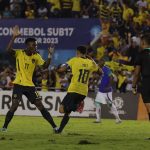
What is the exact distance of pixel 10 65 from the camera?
29141 mm

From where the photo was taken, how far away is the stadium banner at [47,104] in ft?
81.9

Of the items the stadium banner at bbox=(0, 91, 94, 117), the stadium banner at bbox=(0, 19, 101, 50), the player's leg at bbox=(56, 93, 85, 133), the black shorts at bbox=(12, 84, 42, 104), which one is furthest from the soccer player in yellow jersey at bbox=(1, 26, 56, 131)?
the stadium banner at bbox=(0, 19, 101, 50)

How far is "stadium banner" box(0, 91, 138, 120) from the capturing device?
966 inches

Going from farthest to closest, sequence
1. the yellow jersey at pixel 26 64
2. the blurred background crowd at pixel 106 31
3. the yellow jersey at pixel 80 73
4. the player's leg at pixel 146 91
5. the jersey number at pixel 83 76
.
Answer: the blurred background crowd at pixel 106 31 → the yellow jersey at pixel 26 64 → the jersey number at pixel 83 76 → the yellow jersey at pixel 80 73 → the player's leg at pixel 146 91

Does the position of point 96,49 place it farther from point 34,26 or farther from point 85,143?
point 85,143

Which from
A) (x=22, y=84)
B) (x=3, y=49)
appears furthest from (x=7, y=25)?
(x=22, y=84)

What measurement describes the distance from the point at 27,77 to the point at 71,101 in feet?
4.04

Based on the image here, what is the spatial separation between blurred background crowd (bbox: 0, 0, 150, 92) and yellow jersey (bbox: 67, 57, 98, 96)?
9.60 meters

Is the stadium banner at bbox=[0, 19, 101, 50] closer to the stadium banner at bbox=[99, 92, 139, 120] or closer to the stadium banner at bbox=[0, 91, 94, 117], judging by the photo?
the stadium banner at bbox=[0, 91, 94, 117]

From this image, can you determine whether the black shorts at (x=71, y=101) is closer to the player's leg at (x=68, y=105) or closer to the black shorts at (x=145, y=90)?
the player's leg at (x=68, y=105)

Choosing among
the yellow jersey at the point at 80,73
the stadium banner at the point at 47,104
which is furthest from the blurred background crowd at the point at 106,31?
the yellow jersey at the point at 80,73

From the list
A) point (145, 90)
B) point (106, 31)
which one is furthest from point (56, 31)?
point (145, 90)

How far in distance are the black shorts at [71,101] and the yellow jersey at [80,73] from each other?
0.11 meters

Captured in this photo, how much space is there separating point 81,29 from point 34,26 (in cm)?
216
